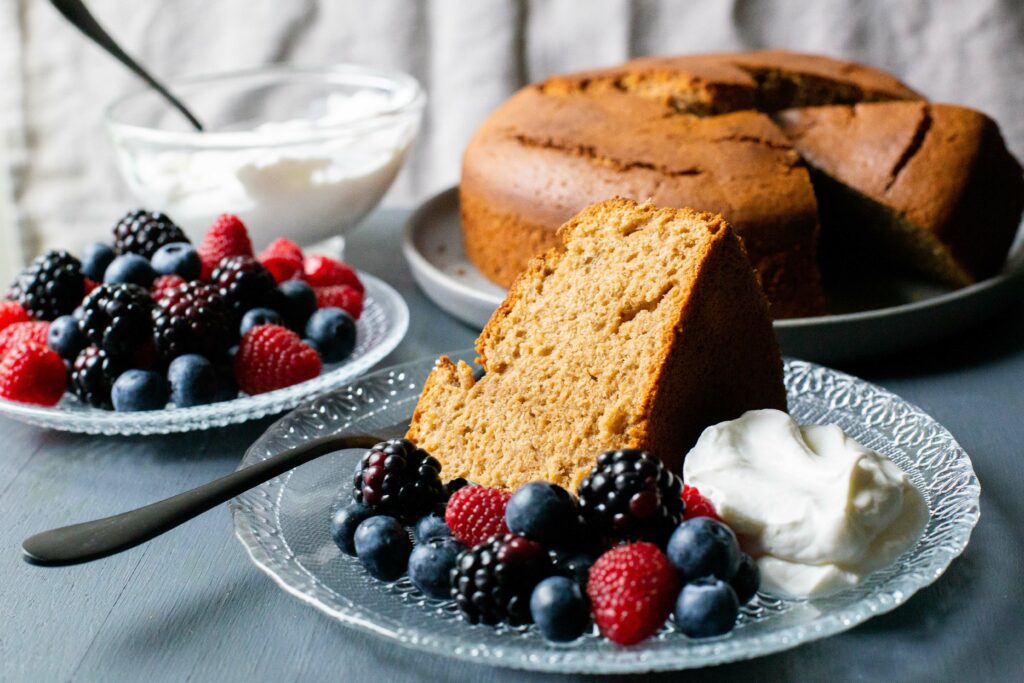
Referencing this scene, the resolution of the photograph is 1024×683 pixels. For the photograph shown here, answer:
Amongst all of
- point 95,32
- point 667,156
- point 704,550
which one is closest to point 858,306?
point 667,156

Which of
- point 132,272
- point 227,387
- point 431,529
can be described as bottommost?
point 227,387

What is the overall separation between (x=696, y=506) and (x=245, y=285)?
3.72 ft

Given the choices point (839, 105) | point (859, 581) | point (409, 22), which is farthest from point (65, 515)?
point (409, 22)

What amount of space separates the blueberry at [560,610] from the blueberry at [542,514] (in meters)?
Answer: 0.12

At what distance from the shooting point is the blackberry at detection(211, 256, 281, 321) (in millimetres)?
2197

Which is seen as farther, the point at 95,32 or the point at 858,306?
the point at 95,32

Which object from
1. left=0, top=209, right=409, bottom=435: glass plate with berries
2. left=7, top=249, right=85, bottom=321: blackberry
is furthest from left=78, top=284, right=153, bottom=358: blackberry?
left=7, top=249, right=85, bottom=321: blackberry

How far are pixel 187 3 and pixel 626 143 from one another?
8.91 ft

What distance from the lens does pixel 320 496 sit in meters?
1.67

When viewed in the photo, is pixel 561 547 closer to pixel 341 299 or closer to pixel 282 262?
pixel 341 299

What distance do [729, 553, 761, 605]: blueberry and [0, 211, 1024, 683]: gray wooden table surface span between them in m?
0.09

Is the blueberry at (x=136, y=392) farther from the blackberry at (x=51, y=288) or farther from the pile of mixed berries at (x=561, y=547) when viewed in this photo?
the pile of mixed berries at (x=561, y=547)

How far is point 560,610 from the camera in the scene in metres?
1.26

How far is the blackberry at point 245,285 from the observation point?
2197mm
